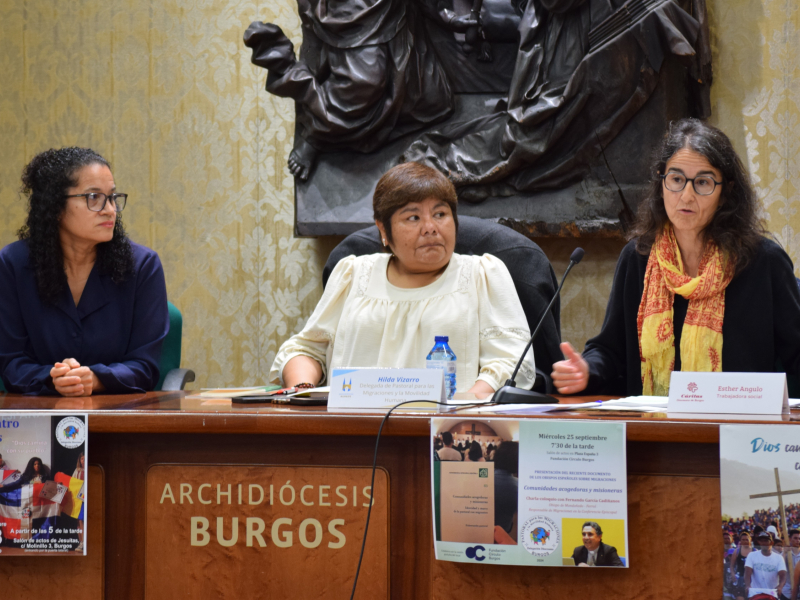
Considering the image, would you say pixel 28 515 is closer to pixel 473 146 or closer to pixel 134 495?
pixel 134 495

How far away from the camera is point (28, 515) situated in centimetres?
137

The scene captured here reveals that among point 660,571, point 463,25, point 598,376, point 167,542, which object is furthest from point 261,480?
point 463,25

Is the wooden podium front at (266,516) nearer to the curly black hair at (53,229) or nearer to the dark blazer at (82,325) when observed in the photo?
the dark blazer at (82,325)

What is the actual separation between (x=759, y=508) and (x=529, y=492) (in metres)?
0.32

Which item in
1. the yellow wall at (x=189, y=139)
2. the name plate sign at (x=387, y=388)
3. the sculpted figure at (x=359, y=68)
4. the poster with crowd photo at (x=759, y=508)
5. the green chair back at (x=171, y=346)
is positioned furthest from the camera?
the yellow wall at (x=189, y=139)

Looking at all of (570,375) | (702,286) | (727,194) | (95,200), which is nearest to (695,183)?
(727,194)

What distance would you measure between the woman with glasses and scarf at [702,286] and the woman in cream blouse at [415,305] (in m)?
0.25

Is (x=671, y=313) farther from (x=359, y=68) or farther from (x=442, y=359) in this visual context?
(x=359, y=68)

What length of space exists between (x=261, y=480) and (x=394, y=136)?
230cm

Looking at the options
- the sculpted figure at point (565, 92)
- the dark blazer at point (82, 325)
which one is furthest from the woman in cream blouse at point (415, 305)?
the sculpted figure at point (565, 92)

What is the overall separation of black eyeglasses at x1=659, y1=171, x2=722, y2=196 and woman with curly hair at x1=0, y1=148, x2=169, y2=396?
1.38 m

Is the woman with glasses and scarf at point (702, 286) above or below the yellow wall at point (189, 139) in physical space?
below

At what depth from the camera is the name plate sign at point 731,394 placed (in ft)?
4.29

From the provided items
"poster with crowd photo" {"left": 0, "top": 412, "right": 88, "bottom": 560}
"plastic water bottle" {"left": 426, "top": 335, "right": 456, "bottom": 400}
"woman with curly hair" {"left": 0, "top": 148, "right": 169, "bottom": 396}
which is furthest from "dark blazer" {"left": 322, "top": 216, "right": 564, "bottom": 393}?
"poster with crowd photo" {"left": 0, "top": 412, "right": 88, "bottom": 560}
